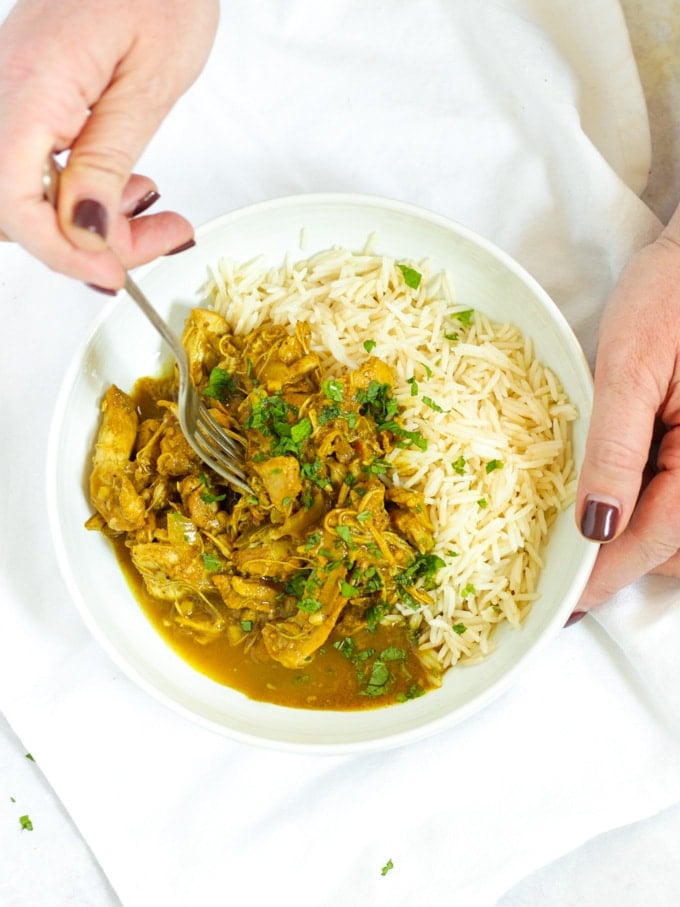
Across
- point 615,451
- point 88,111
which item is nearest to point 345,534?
point 615,451

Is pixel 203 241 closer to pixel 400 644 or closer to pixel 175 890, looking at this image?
pixel 400 644

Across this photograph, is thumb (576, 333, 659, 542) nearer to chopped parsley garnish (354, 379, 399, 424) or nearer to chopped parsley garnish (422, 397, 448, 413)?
chopped parsley garnish (422, 397, 448, 413)

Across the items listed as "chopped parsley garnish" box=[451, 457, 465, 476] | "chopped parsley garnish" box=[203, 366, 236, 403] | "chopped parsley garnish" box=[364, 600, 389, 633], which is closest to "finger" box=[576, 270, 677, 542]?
"chopped parsley garnish" box=[451, 457, 465, 476]

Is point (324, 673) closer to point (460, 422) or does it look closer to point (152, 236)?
point (460, 422)

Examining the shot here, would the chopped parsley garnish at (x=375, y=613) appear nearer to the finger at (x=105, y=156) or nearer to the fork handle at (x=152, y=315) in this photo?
the fork handle at (x=152, y=315)

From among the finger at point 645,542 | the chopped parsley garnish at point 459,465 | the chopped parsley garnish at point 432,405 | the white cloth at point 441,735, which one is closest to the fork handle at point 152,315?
the chopped parsley garnish at point 432,405

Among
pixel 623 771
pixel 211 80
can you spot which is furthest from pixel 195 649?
pixel 211 80
